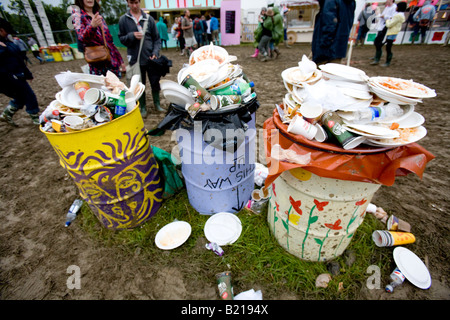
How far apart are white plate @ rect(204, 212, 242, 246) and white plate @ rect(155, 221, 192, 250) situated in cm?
21

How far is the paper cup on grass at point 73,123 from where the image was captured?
1.60 m

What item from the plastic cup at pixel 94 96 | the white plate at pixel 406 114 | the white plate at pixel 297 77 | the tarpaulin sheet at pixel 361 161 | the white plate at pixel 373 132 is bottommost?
the tarpaulin sheet at pixel 361 161

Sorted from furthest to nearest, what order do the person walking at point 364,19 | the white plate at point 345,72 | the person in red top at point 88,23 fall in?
the person walking at point 364,19
the person in red top at point 88,23
the white plate at point 345,72

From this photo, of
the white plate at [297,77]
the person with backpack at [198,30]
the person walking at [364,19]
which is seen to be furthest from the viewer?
the person with backpack at [198,30]

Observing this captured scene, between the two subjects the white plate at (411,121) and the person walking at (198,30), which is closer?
the white plate at (411,121)

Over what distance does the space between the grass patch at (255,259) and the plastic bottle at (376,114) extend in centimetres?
118

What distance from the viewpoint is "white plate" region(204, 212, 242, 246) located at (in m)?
2.00

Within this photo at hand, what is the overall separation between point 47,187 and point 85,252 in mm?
1473

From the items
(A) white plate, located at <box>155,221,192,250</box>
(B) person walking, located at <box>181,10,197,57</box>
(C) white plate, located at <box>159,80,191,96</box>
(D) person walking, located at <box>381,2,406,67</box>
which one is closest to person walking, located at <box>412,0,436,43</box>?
(D) person walking, located at <box>381,2,406,67</box>

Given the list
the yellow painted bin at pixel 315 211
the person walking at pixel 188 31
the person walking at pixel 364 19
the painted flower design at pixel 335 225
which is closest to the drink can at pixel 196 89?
the yellow painted bin at pixel 315 211

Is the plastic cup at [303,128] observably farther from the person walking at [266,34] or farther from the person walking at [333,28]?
the person walking at [266,34]
